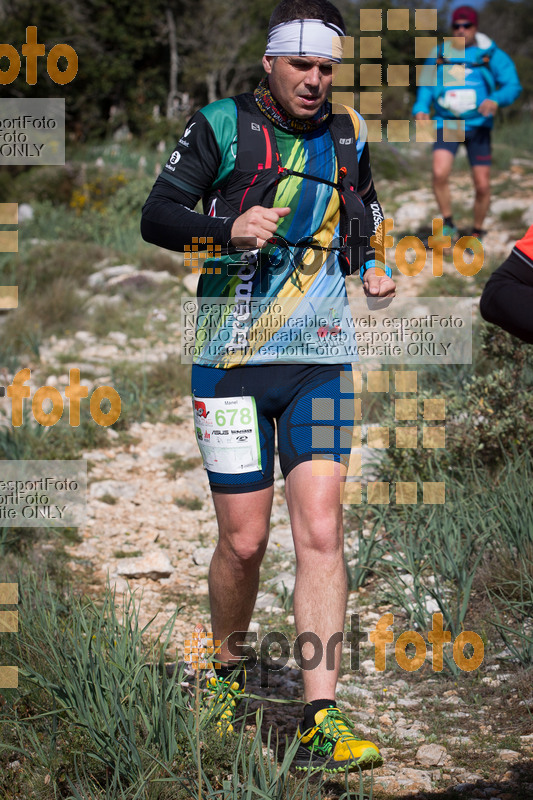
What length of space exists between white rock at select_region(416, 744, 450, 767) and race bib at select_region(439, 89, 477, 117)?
6019 mm

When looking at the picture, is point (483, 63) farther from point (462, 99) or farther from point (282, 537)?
point (282, 537)

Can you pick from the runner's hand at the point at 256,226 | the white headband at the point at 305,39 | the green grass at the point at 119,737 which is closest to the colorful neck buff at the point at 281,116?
the white headband at the point at 305,39

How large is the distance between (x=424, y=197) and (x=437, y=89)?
9.68 feet

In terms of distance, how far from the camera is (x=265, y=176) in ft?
8.86

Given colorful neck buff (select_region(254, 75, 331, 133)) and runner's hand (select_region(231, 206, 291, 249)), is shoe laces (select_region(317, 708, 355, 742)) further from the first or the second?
colorful neck buff (select_region(254, 75, 331, 133))

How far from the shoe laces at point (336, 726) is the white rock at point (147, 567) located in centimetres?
186

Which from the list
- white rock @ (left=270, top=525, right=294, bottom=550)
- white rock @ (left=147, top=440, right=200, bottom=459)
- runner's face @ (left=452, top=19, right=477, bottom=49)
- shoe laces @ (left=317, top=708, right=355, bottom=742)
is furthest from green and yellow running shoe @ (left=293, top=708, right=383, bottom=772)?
runner's face @ (left=452, top=19, right=477, bottom=49)

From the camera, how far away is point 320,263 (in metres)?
2.81

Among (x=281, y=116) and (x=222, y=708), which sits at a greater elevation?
(x=281, y=116)

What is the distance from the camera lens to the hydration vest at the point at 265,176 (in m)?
2.70

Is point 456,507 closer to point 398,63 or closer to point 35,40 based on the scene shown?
point 35,40

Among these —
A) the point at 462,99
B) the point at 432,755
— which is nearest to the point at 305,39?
the point at 432,755

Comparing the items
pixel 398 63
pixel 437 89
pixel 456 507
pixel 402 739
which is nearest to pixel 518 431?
pixel 456 507

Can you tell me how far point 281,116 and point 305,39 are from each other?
8.8 inches
